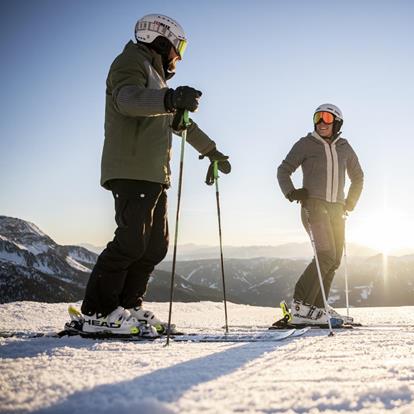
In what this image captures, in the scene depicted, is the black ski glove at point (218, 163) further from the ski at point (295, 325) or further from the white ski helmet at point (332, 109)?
the ski at point (295, 325)

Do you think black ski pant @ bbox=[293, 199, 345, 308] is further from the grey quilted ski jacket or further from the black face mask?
the black face mask

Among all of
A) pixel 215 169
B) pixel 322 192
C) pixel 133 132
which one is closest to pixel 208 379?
pixel 133 132

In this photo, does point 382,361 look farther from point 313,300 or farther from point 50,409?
point 313,300

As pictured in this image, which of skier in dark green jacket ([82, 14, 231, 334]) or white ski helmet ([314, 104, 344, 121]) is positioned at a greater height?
white ski helmet ([314, 104, 344, 121])

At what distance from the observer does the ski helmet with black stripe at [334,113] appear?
5.61 m

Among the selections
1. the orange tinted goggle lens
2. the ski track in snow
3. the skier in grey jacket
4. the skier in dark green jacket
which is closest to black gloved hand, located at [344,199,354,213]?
the skier in grey jacket

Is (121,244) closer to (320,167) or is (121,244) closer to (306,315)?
(306,315)

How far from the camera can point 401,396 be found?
1425 millimetres

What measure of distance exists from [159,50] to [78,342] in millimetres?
2784

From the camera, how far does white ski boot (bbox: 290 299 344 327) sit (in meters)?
5.04

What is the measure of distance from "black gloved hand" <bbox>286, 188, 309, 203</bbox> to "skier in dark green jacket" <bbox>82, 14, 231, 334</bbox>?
6.01ft

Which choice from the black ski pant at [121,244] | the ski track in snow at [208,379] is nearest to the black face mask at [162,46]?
the black ski pant at [121,244]

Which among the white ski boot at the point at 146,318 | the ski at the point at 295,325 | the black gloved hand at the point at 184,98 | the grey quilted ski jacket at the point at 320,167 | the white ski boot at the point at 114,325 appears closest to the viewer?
the black gloved hand at the point at 184,98

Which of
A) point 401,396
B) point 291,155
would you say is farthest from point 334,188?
point 401,396
